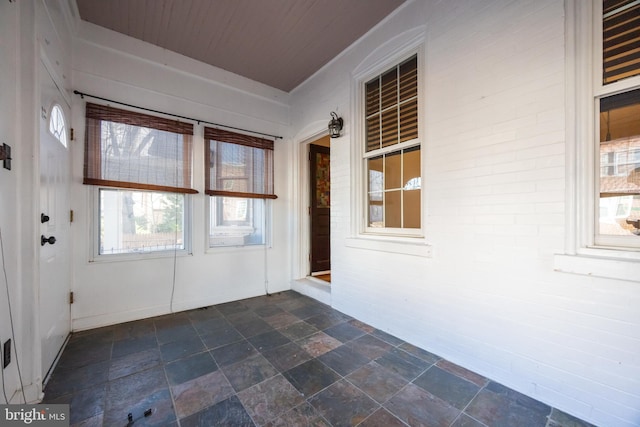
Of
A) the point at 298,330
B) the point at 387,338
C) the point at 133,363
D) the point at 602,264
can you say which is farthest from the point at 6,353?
the point at 602,264

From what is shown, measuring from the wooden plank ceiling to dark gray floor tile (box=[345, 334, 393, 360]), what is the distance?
3237mm

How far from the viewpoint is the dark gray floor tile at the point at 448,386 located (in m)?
1.70

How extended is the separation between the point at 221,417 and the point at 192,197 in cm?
251

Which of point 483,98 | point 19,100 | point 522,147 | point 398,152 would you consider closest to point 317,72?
point 398,152

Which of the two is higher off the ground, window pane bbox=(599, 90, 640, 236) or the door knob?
window pane bbox=(599, 90, 640, 236)

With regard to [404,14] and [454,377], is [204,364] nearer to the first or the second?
[454,377]

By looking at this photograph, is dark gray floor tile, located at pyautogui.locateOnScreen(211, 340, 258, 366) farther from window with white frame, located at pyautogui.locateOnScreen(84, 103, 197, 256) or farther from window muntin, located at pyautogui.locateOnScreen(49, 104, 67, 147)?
window muntin, located at pyautogui.locateOnScreen(49, 104, 67, 147)

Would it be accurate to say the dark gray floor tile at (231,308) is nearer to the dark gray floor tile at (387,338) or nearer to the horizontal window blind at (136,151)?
the horizontal window blind at (136,151)

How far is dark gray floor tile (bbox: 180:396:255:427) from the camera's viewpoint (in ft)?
4.90

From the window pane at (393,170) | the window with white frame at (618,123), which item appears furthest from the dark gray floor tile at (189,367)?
the window with white frame at (618,123)

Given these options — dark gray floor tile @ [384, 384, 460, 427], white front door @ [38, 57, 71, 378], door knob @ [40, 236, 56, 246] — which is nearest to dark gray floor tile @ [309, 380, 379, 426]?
Answer: dark gray floor tile @ [384, 384, 460, 427]

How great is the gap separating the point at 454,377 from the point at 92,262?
3572 millimetres

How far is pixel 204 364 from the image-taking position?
2092mm

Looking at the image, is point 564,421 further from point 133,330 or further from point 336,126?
point 133,330
